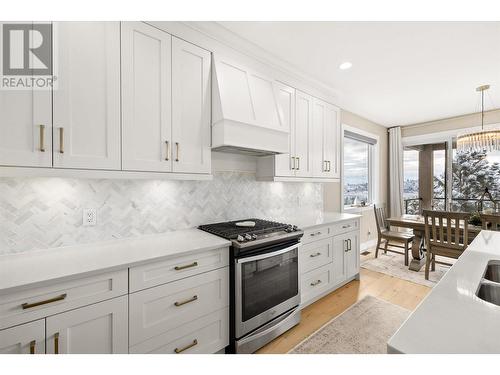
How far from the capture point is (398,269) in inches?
135

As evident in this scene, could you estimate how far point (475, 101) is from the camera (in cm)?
361

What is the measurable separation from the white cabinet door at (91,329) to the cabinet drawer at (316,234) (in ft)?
5.32

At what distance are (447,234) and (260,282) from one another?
8.61 ft

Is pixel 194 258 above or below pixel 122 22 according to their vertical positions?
below

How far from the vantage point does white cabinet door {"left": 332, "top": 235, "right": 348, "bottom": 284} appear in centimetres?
271

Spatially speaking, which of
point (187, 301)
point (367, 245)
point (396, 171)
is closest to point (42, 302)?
point (187, 301)

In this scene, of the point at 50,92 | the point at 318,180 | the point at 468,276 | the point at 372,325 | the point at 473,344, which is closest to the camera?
the point at 473,344

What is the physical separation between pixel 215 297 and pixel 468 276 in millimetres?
1436

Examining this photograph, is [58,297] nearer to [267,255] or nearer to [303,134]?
[267,255]

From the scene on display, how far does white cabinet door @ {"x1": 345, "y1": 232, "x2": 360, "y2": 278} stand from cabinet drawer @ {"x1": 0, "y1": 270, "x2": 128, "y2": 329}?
8.38ft

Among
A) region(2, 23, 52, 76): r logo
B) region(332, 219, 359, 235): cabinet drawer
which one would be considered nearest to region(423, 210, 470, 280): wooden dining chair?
region(332, 219, 359, 235): cabinet drawer
